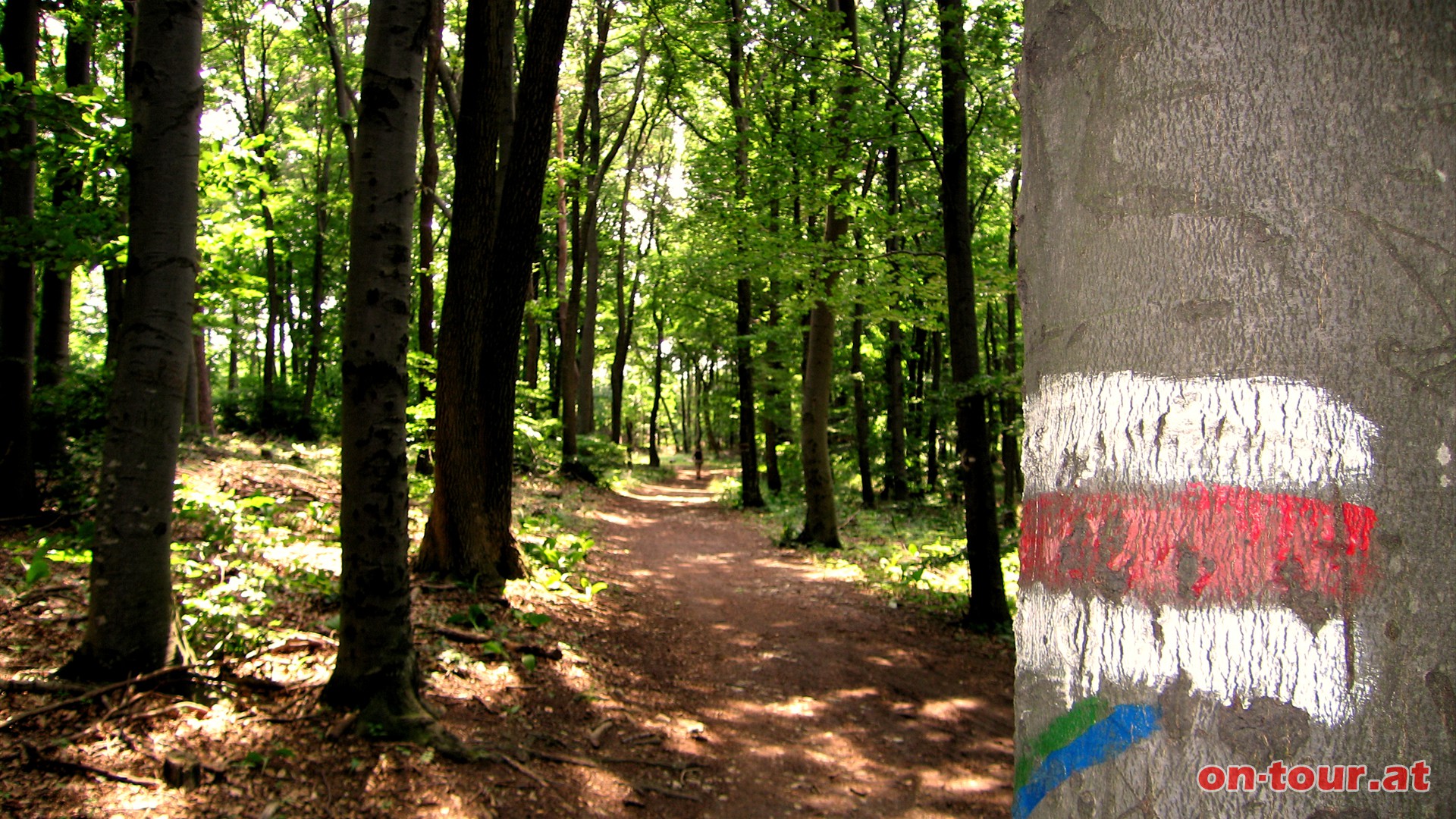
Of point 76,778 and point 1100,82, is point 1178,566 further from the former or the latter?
point 76,778

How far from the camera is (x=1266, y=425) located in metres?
0.77

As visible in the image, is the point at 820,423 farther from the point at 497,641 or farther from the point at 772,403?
the point at 497,641

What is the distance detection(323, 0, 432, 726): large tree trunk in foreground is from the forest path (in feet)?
5.91

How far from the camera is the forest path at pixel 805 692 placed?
4.69m

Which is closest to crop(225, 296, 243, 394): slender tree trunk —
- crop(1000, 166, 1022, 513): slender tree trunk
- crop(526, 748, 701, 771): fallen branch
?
crop(1000, 166, 1022, 513): slender tree trunk

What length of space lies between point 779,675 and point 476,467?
3395 millimetres

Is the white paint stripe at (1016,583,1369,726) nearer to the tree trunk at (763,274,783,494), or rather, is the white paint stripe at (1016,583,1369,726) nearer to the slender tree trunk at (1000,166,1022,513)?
the slender tree trunk at (1000,166,1022,513)

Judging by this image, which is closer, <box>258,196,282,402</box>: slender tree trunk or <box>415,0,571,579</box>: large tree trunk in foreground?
<box>415,0,571,579</box>: large tree trunk in foreground

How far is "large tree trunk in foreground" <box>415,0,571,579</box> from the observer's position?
23.7 ft

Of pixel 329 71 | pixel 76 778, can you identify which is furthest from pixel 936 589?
pixel 329 71

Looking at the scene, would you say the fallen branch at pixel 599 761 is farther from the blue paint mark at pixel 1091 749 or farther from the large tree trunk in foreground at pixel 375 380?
the blue paint mark at pixel 1091 749

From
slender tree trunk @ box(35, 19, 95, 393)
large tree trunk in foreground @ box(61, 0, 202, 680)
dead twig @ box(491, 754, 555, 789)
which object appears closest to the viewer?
large tree trunk in foreground @ box(61, 0, 202, 680)

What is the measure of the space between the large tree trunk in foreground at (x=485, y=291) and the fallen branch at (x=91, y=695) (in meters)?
3.04

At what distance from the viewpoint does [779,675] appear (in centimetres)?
664
